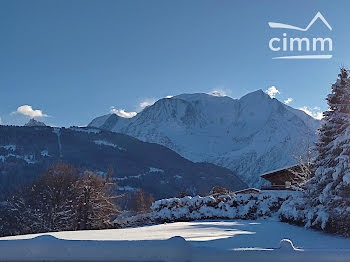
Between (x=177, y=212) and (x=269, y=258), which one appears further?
(x=177, y=212)

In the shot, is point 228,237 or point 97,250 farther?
point 228,237

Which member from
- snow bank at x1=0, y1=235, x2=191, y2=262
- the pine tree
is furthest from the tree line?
snow bank at x1=0, y1=235, x2=191, y2=262

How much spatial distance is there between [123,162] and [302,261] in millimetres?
193013

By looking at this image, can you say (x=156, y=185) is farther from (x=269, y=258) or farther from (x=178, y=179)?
(x=269, y=258)

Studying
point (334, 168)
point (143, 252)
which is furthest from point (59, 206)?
point (143, 252)

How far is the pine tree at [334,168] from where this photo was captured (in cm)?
877

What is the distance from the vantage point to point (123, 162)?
195000 mm

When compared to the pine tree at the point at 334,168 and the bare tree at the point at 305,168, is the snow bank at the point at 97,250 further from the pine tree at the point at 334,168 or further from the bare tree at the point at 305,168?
the bare tree at the point at 305,168

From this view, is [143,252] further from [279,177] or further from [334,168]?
[279,177]

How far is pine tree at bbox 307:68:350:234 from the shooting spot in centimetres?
877

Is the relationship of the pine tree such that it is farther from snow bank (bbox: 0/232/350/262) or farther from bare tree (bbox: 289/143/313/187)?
snow bank (bbox: 0/232/350/262)

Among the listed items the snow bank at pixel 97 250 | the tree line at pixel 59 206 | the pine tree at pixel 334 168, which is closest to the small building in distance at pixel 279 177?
the tree line at pixel 59 206

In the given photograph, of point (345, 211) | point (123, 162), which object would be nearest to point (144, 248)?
point (345, 211)

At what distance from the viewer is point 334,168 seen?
9.30 meters
